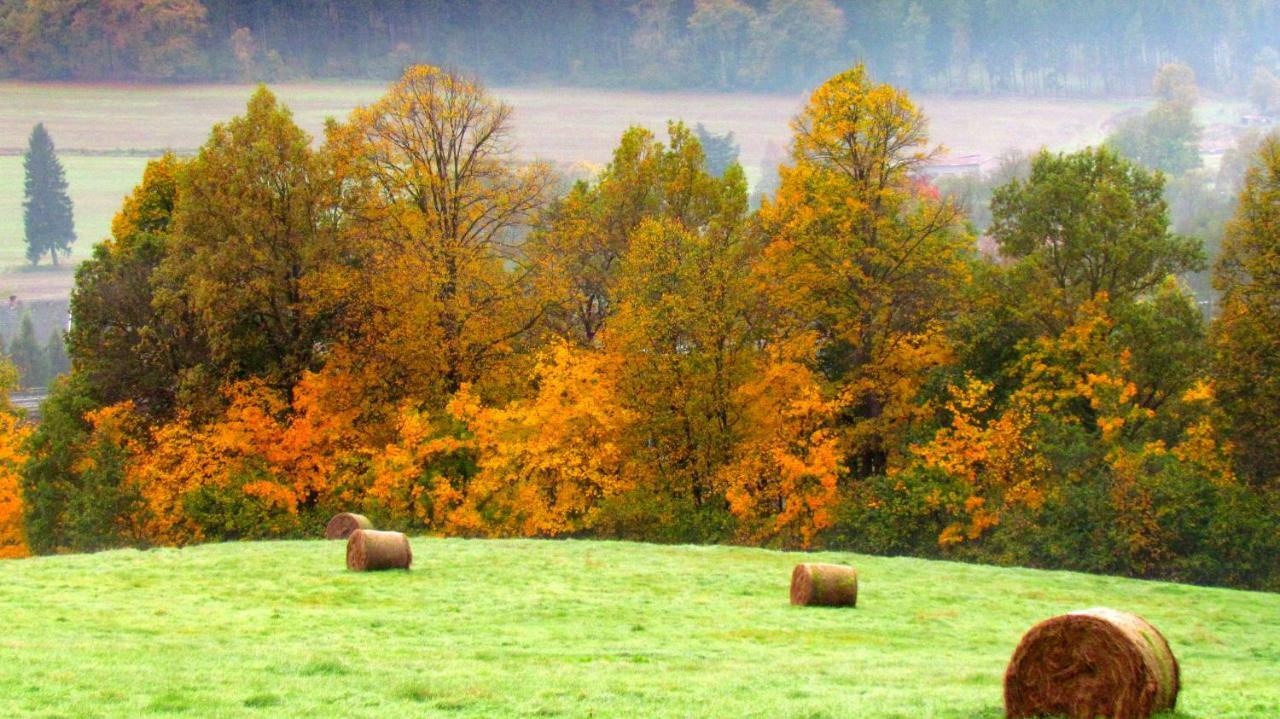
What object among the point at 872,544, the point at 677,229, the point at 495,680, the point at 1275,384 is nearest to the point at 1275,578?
the point at 1275,384

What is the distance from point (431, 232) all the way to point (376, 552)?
30.1 meters

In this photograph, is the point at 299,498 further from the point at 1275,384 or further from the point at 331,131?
the point at 1275,384

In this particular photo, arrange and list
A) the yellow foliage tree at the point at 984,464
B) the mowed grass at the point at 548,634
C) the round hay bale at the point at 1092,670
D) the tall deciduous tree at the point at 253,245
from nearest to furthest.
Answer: the round hay bale at the point at 1092,670 < the mowed grass at the point at 548,634 < the yellow foliage tree at the point at 984,464 < the tall deciduous tree at the point at 253,245

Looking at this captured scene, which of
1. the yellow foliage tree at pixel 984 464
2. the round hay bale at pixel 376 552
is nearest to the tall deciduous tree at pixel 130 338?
the round hay bale at pixel 376 552

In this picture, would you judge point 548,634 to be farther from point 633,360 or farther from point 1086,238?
point 1086,238

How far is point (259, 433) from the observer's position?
5550 cm

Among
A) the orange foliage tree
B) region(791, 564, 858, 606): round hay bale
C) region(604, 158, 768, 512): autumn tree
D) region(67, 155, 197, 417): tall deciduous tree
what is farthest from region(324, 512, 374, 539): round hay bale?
region(67, 155, 197, 417): tall deciduous tree

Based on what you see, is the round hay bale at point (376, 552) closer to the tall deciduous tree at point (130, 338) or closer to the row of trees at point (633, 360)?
the row of trees at point (633, 360)

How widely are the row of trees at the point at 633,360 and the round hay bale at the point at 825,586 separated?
20728 mm

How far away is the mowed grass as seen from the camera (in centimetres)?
1647

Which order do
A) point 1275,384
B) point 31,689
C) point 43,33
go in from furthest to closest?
point 43,33
point 1275,384
point 31,689

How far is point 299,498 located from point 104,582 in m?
26.4

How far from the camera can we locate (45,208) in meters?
179

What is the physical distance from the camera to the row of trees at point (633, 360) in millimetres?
52438
